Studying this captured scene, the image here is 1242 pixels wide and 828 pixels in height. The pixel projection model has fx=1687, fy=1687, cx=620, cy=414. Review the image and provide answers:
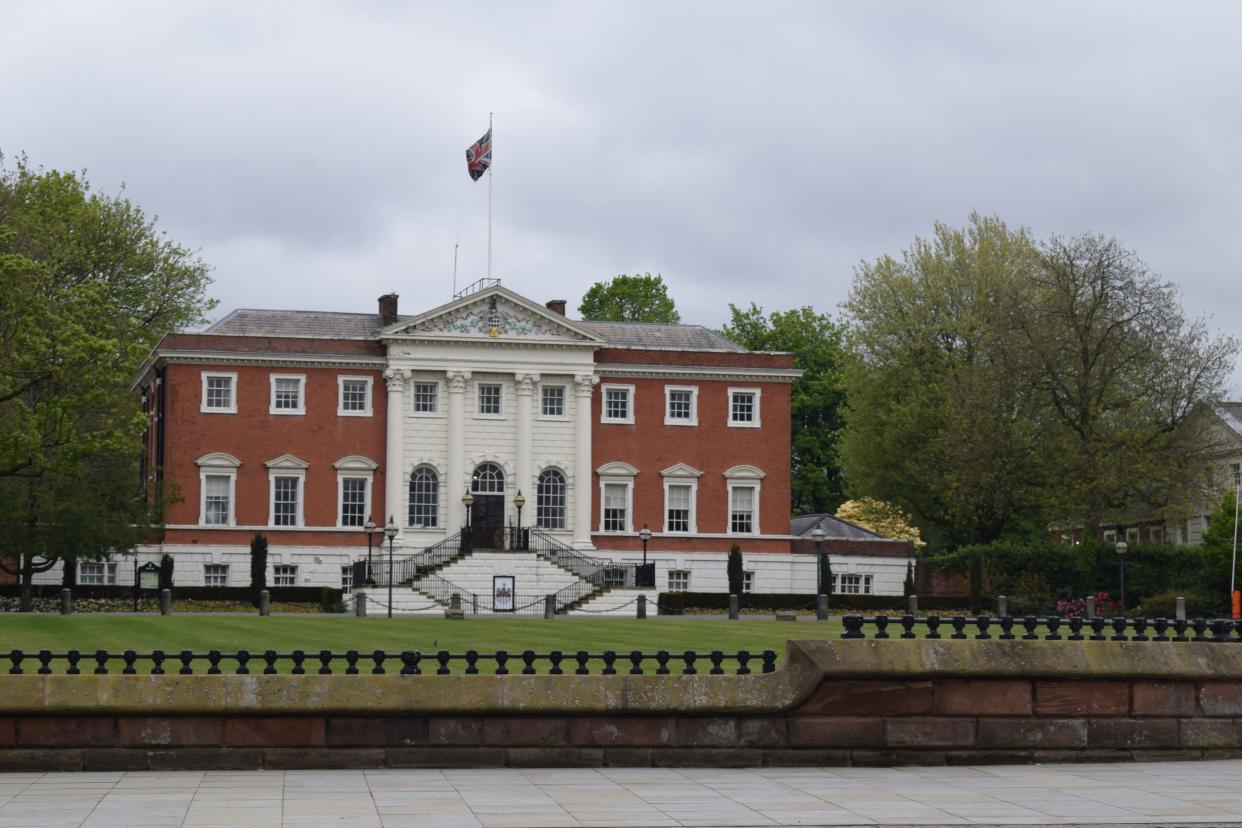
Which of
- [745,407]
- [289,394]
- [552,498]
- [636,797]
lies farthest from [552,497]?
[636,797]

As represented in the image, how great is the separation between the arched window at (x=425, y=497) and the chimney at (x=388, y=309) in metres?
6.73

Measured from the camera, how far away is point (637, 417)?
224 ft

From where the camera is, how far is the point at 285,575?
214ft

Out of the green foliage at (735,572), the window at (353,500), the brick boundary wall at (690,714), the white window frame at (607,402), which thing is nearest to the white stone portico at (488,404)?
the white window frame at (607,402)

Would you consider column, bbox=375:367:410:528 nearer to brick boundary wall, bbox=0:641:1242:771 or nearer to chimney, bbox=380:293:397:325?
chimney, bbox=380:293:397:325

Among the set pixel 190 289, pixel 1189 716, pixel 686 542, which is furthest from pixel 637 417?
pixel 1189 716

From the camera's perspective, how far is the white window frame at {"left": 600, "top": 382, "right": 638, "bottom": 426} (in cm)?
6825

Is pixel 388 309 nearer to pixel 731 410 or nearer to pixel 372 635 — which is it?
pixel 731 410

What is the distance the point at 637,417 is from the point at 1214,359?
2275 centimetres

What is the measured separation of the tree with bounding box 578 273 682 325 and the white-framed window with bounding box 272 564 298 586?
35289 millimetres

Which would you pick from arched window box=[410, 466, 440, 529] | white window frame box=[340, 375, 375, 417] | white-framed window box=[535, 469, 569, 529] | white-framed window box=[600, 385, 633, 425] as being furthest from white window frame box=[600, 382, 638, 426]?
white window frame box=[340, 375, 375, 417]

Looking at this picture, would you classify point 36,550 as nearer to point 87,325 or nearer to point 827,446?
point 87,325

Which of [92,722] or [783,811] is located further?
[92,722]

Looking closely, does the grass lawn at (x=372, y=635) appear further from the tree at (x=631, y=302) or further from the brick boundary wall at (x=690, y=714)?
the tree at (x=631, y=302)
